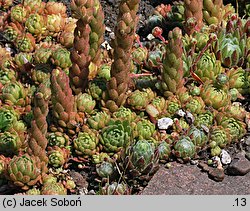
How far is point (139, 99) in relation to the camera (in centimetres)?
473

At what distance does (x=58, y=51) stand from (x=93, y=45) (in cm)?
26

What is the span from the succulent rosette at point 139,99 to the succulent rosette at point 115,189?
2.16 feet

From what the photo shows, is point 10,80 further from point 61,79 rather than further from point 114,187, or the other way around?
point 114,187

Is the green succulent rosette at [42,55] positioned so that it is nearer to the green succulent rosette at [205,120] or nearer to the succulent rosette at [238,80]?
the green succulent rosette at [205,120]

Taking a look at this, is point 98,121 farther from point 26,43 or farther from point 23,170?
point 26,43

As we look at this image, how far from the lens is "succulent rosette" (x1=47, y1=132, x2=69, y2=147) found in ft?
15.0

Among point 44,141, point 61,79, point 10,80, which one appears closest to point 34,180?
point 44,141

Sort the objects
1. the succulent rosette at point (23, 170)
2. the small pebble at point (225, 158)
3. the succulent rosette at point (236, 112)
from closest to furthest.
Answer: the succulent rosette at point (23, 170) → the small pebble at point (225, 158) → the succulent rosette at point (236, 112)

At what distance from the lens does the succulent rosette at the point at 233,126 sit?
15.4ft

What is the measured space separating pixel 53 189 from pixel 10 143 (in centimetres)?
46

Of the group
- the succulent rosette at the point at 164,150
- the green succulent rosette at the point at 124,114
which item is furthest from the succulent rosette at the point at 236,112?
the green succulent rosette at the point at 124,114

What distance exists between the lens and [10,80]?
497 cm

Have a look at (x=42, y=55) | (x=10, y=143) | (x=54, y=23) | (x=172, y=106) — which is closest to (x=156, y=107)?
(x=172, y=106)

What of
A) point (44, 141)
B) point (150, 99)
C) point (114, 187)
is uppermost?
point (150, 99)
